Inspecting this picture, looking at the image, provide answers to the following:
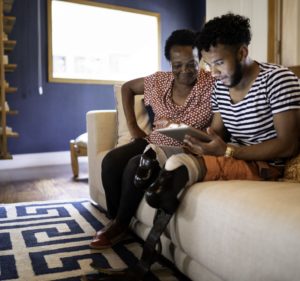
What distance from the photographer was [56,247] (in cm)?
154

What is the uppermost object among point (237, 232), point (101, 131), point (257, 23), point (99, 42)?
point (99, 42)

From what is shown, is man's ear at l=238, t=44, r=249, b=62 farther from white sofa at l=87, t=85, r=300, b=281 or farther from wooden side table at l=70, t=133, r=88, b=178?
wooden side table at l=70, t=133, r=88, b=178

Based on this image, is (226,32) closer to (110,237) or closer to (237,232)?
(237,232)

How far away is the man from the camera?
3.74ft

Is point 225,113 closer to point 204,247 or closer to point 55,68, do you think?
point 204,247

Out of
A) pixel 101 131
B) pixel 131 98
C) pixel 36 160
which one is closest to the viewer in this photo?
pixel 131 98

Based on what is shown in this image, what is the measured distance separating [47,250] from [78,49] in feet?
10.5

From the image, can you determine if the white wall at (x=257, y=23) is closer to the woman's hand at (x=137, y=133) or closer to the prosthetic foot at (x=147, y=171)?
the woman's hand at (x=137, y=133)

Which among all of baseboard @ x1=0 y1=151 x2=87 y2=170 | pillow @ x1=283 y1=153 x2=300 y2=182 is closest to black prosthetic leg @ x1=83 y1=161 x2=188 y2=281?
pillow @ x1=283 y1=153 x2=300 y2=182

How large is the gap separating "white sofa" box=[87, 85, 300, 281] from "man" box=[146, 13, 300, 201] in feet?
0.30

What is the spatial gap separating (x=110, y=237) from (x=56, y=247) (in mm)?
235

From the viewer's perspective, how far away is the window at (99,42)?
4.15 meters

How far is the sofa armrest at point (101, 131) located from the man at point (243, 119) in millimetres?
873

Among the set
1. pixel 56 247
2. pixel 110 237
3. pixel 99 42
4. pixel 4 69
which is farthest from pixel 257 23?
pixel 4 69
